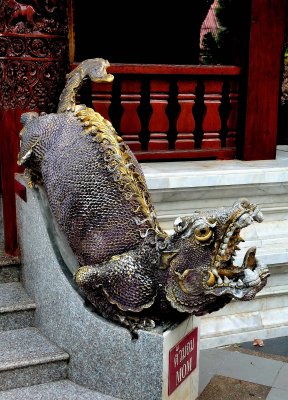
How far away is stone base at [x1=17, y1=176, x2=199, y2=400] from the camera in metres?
3.39

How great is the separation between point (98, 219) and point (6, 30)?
171cm

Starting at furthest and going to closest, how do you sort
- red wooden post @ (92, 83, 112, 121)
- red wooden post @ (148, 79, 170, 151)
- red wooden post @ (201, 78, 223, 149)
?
red wooden post @ (201, 78, 223, 149), red wooden post @ (148, 79, 170, 151), red wooden post @ (92, 83, 112, 121)

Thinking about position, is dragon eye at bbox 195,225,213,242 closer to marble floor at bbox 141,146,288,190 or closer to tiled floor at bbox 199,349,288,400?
tiled floor at bbox 199,349,288,400

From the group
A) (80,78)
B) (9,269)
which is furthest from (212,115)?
(9,269)

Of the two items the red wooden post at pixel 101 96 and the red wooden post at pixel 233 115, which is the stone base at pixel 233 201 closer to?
the red wooden post at pixel 233 115

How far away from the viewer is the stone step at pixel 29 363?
12.2 feet

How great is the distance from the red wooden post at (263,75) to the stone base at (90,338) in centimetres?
244

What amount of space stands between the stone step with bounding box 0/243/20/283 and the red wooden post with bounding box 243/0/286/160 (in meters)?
2.42

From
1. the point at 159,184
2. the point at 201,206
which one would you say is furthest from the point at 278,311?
the point at 159,184

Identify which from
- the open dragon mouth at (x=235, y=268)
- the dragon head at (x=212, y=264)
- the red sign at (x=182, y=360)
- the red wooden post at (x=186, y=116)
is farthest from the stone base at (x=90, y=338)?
the red wooden post at (x=186, y=116)

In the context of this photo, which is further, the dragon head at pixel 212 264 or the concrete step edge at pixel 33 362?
the concrete step edge at pixel 33 362

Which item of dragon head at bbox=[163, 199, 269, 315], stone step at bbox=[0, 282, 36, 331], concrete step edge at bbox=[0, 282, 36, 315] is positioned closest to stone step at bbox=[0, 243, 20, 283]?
concrete step edge at bbox=[0, 282, 36, 315]

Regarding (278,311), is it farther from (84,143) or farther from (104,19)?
(104,19)

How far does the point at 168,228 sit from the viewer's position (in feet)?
16.2
